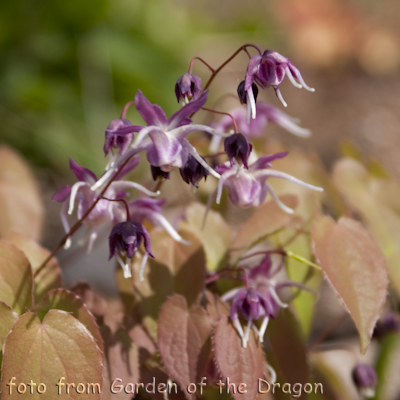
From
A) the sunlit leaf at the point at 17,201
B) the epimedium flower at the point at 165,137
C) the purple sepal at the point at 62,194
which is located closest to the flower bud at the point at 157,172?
the epimedium flower at the point at 165,137

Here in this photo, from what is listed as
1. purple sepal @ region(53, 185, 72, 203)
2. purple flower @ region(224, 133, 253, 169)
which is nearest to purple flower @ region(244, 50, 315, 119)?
purple flower @ region(224, 133, 253, 169)

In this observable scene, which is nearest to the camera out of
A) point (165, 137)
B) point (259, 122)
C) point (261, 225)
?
point (165, 137)

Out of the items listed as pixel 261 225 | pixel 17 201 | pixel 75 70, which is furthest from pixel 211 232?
pixel 75 70

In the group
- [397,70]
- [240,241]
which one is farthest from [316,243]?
[397,70]

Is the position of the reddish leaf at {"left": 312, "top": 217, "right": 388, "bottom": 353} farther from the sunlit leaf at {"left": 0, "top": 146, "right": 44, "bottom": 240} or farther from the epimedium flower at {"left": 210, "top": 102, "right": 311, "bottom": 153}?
the sunlit leaf at {"left": 0, "top": 146, "right": 44, "bottom": 240}

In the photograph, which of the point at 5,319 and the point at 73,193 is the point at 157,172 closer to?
the point at 73,193

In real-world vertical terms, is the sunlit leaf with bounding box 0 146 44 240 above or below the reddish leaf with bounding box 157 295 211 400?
above

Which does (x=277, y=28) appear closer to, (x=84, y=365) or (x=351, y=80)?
(x=351, y=80)
